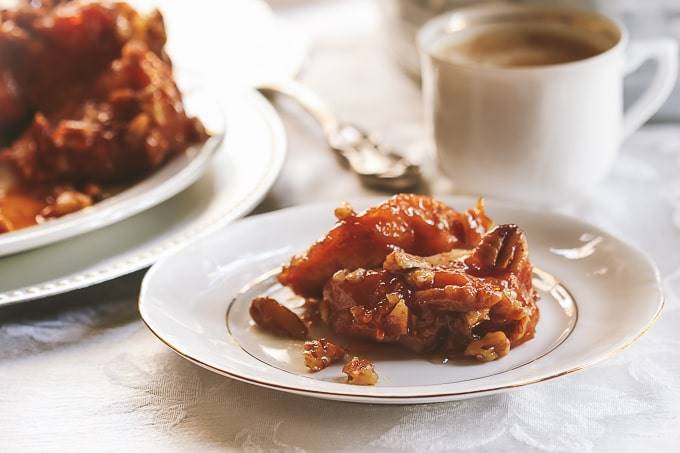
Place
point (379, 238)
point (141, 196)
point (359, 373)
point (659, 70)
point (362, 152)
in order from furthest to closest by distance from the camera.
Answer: point (362, 152)
point (659, 70)
point (141, 196)
point (379, 238)
point (359, 373)

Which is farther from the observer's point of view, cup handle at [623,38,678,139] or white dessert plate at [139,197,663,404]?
cup handle at [623,38,678,139]

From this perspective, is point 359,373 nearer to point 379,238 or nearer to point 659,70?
point 379,238

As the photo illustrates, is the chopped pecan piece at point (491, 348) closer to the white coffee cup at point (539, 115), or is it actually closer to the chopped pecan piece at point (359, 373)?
the chopped pecan piece at point (359, 373)

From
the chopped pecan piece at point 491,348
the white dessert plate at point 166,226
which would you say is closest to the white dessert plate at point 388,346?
the chopped pecan piece at point 491,348

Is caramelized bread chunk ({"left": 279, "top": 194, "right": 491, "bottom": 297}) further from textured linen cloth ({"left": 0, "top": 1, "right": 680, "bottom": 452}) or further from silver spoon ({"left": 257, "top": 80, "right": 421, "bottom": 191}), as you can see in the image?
silver spoon ({"left": 257, "top": 80, "right": 421, "bottom": 191})

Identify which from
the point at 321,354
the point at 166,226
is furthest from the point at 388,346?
the point at 166,226

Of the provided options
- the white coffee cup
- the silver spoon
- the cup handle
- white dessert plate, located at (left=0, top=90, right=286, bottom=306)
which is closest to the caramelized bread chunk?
white dessert plate, located at (left=0, top=90, right=286, bottom=306)

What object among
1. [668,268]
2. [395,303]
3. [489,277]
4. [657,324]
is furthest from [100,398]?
[668,268]
